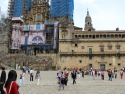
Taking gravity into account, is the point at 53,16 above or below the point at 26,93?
above

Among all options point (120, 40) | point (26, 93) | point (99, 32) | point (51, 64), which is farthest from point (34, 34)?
point (26, 93)

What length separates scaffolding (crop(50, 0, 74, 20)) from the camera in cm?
7806

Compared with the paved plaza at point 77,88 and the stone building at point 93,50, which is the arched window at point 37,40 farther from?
the paved plaza at point 77,88

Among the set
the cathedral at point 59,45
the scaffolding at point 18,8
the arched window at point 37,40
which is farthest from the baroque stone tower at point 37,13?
the arched window at point 37,40

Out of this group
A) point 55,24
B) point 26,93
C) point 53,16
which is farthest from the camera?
point 53,16

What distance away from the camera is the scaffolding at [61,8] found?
78062mm

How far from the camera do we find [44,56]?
69750 mm

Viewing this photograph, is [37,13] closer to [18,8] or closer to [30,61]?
[18,8]

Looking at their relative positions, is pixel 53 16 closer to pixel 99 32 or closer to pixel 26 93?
pixel 99 32

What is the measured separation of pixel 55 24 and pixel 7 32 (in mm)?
16036

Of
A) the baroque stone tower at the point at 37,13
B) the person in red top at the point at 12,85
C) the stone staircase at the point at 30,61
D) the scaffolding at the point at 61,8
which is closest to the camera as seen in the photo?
the person in red top at the point at 12,85

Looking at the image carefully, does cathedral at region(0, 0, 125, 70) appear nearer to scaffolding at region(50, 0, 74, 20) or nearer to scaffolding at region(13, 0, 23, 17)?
scaffolding at region(50, 0, 74, 20)

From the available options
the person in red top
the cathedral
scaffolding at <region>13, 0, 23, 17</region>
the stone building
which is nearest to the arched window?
the cathedral

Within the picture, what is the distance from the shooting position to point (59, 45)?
71812 mm
